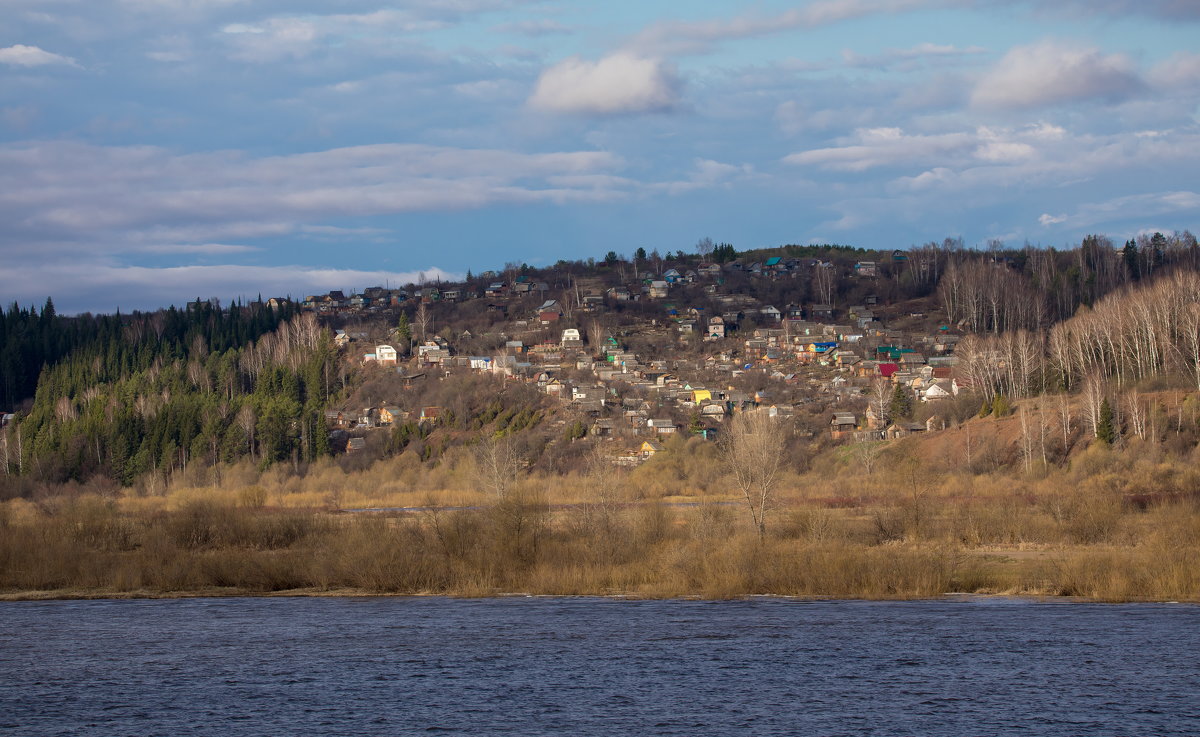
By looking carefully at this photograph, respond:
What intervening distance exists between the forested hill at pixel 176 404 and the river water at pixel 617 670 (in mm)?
101571

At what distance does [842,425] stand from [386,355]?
256ft

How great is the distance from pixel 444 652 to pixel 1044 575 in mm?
24687

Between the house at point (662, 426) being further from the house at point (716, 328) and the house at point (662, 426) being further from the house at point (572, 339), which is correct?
the house at point (716, 328)

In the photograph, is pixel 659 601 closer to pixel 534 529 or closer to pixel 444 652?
pixel 534 529

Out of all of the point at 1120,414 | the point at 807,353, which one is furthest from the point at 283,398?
the point at 1120,414

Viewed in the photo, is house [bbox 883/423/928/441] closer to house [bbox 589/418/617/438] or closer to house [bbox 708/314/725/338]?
house [bbox 589/418/617/438]

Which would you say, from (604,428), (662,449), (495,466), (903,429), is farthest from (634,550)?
(604,428)

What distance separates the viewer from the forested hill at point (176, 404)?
14150 cm

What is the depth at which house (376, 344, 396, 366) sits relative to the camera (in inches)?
6714

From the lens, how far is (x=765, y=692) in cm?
2767

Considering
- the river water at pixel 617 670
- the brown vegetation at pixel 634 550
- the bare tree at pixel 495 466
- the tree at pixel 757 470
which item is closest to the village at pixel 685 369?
the bare tree at pixel 495 466

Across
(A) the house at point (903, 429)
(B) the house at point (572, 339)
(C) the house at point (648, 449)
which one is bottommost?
(C) the house at point (648, 449)

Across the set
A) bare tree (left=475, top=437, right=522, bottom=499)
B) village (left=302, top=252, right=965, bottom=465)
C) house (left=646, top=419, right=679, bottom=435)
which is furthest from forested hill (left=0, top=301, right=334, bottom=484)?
house (left=646, top=419, right=679, bottom=435)

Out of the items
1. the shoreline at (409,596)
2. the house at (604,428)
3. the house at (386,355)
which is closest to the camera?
the shoreline at (409,596)
